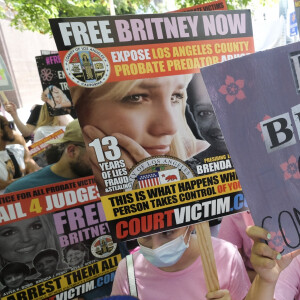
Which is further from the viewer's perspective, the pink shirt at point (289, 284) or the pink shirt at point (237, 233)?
the pink shirt at point (237, 233)

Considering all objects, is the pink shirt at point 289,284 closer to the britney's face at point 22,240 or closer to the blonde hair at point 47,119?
the britney's face at point 22,240

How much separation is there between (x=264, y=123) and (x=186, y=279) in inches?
28.1

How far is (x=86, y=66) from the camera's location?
84 cm

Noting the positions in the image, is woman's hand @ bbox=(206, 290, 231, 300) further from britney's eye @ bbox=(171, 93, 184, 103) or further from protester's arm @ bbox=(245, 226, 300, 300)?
britney's eye @ bbox=(171, 93, 184, 103)

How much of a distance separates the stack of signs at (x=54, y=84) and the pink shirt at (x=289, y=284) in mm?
2062

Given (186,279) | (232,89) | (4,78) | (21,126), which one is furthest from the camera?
(21,126)

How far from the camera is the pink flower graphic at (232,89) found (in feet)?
2.44

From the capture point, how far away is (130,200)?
923 millimetres

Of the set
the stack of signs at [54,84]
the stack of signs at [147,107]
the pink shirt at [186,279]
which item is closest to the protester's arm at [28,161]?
the stack of signs at [54,84]

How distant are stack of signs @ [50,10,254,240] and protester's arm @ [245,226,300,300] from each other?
168mm

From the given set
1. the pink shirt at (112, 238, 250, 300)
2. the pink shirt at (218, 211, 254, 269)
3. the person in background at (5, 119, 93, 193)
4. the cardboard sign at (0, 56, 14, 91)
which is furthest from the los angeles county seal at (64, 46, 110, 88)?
the cardboard sign at (0, 56, 14, 91)

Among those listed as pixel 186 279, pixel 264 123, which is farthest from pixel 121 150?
pixel 186 279

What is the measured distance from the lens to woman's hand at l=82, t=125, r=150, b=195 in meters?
0.87

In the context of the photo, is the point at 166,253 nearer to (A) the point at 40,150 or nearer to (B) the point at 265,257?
(B) the point at 265,257
